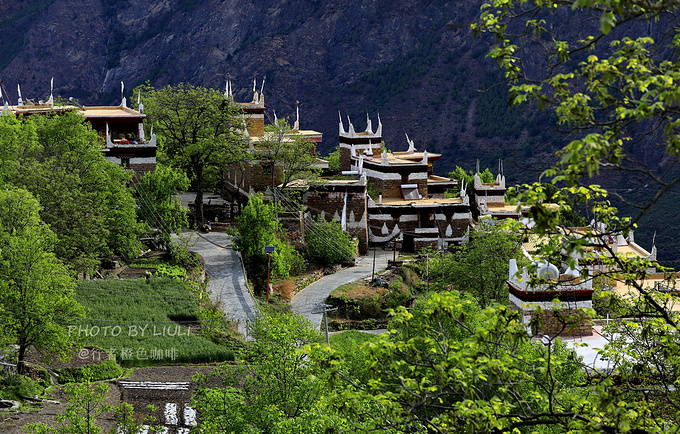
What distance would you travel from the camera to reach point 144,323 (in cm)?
3981

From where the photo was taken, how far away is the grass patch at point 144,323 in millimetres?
37188

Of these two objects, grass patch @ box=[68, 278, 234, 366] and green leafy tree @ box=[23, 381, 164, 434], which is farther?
grass patch @ box=[68, 278, 234, 366]

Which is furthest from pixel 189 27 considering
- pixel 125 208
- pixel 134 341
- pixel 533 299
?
pixel 533 299

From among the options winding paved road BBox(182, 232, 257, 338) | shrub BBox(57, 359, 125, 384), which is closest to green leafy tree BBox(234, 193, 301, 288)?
winding paved road BBox(182, 232, 257, 338)

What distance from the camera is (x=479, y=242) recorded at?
4309 cm

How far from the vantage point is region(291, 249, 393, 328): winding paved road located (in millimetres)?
47219

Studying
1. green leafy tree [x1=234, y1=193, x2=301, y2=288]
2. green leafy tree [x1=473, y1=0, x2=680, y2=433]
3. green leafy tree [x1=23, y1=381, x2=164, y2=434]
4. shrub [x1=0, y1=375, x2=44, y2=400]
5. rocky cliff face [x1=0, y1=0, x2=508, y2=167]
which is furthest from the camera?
rocky cliff face [x1=0, y1=0, x2=508, y2=167]

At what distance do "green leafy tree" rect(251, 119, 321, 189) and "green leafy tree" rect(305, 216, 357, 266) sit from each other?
5.75m

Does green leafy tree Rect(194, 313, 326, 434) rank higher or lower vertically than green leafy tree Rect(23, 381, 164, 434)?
higher

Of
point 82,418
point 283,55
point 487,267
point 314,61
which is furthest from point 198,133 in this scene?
point 283,55

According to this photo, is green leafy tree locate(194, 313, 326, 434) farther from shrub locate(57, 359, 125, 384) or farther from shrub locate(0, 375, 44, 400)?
shrub locate(57, 359, 125, 384)

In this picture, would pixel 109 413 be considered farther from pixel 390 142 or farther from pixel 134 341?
pixel 390 142

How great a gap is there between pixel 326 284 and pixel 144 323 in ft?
49.9

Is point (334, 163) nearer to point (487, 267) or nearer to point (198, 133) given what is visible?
point (198, 133)
